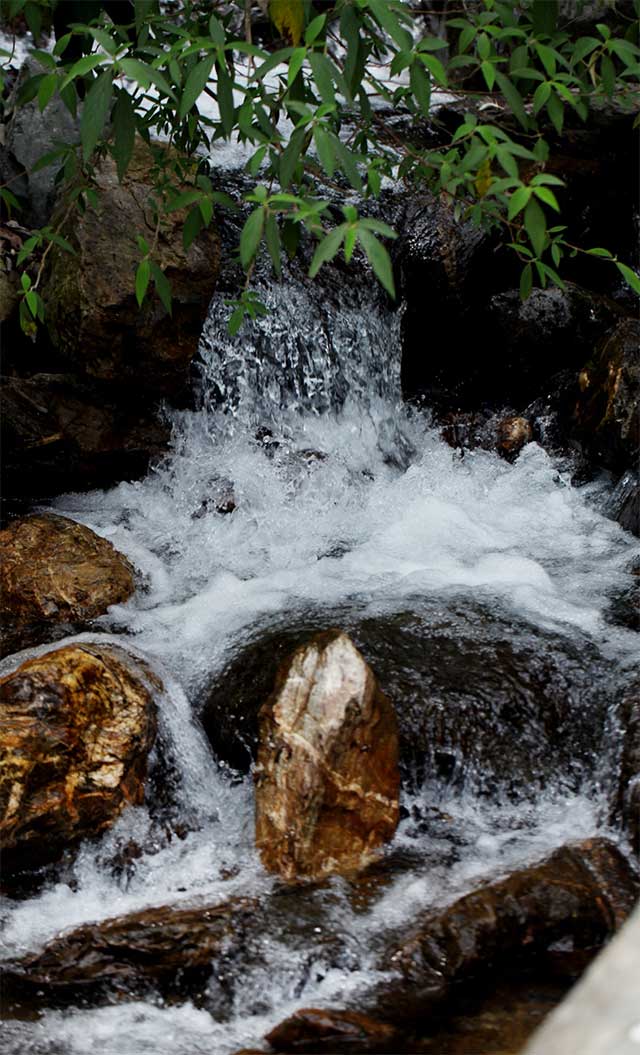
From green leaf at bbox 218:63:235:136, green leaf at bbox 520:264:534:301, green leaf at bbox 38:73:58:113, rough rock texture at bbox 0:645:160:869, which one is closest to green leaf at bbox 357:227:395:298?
green leaf at bbox 218:63:235:136

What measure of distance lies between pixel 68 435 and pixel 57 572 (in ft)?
3.77

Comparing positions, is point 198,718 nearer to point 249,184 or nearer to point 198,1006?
point 198,1006

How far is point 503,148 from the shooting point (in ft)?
8.29

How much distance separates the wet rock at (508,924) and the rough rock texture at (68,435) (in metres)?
3.21

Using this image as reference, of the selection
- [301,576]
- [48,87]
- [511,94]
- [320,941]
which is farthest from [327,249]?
→ [301,576]

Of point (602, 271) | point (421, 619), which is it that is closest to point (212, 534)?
point (421, 619)

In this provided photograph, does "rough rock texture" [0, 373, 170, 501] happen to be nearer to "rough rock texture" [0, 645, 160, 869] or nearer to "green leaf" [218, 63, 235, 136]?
"rough rock texture" [0, 645, 160, 869]

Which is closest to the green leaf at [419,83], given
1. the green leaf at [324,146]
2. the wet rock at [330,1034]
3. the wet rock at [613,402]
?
the green leaf at [324,146]

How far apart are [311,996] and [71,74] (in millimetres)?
2292

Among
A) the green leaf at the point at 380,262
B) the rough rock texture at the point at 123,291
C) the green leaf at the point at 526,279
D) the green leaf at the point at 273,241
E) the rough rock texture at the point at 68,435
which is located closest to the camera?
the green leaf at the point at 380,262

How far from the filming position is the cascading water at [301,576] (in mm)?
2643

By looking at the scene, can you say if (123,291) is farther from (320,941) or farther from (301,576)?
(320,941)

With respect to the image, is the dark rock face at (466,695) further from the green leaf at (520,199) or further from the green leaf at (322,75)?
the green leaf at (322,75)

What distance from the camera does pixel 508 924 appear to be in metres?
2.66
